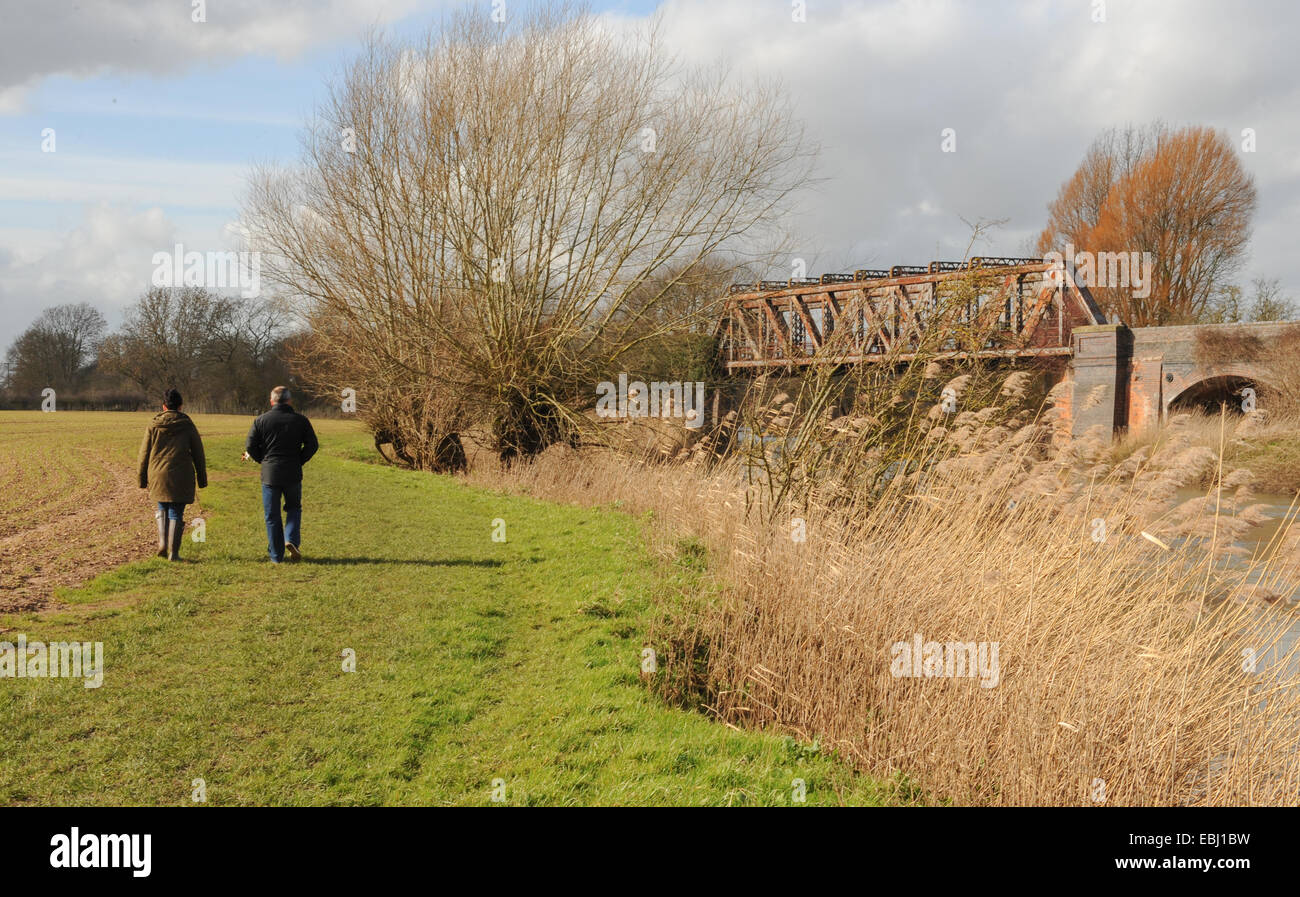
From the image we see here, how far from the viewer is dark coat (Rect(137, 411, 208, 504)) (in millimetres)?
9492

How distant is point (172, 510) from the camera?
970 centimetres

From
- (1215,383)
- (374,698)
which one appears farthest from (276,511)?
(1215,383)

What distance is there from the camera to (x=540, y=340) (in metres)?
20.1

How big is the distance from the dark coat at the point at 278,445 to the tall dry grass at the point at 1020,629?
208 inches

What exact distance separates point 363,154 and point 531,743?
18.1 m

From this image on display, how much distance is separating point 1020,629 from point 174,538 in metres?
9.27

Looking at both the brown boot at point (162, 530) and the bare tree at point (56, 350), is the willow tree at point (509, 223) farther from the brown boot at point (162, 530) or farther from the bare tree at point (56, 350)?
the bare tree at point (56, 350)

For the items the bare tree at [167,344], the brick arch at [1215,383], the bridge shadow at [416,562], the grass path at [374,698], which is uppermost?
the bare tree at [167,344]

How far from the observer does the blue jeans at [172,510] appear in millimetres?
9617

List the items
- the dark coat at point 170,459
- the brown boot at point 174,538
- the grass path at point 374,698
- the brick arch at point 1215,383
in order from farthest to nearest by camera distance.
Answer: the brick arch at point 1215,383 < the brown boot at point 174,538 < the dark coat at point 170,459 < the grass path at point 374,698

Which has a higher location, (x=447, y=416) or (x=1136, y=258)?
(x=1136, y=258)

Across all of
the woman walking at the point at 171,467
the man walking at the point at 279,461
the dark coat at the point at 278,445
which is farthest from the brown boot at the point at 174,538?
the dark coat at the point at 278,445

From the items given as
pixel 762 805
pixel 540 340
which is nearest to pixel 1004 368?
pixel 762 805
